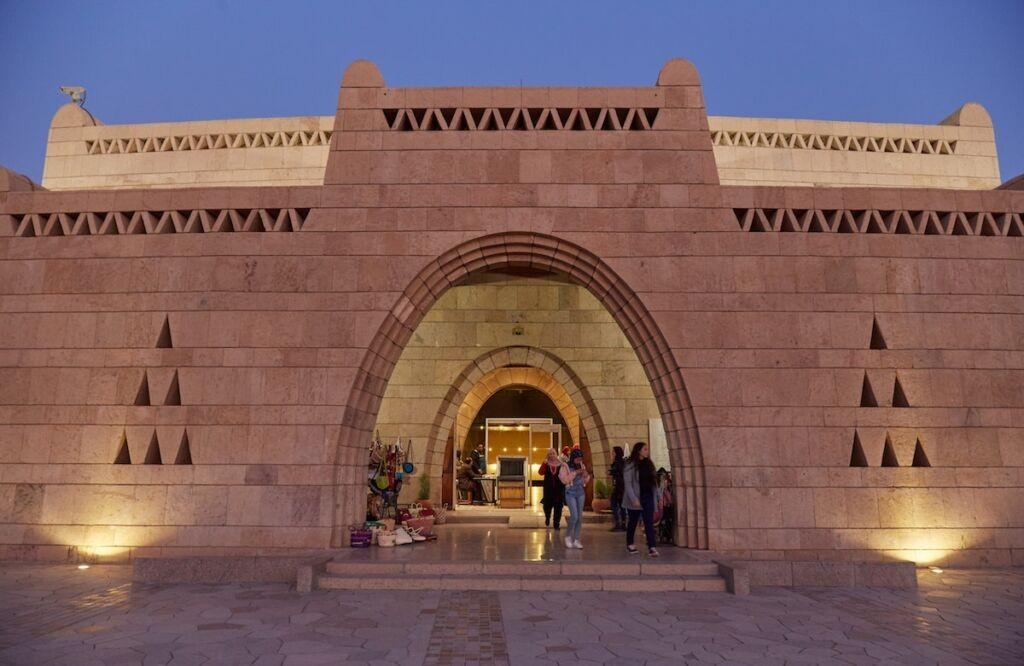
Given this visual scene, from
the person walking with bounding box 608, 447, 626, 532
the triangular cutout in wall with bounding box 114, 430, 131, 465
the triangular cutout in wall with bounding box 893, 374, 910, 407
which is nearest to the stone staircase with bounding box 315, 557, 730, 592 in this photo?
the person walking with bounding box 608, 447, 626, 532

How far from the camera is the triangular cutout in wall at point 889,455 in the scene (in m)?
9.45

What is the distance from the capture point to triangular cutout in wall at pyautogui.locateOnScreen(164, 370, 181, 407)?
9836mm

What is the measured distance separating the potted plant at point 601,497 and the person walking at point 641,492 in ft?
16.7

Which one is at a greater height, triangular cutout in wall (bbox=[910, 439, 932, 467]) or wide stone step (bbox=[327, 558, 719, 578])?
triangular cutout in wall (bbox=[910, 439, 932, 467])

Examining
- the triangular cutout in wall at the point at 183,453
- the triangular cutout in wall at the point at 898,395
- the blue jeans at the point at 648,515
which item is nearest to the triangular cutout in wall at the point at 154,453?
the triangular cutout in wall at the point at 183,453

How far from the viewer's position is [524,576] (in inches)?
313

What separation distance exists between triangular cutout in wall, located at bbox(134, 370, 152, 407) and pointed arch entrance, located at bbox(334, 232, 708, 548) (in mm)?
3204

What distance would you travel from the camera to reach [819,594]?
7504 mm

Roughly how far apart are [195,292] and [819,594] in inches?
389

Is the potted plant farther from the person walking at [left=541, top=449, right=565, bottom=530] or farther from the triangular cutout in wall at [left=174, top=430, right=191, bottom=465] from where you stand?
the triangular cutout in wall at [left=174, top=430, right=191, bottom=465]

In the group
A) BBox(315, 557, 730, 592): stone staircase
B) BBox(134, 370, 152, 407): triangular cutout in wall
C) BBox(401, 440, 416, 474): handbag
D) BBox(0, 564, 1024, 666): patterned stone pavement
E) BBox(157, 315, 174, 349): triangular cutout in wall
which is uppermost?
BBox(157, 315, 174, 349): triangular cutout in wall

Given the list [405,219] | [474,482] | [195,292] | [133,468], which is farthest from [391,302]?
[474,482]

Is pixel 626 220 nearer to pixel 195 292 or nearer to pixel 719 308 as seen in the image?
pixel 719 308

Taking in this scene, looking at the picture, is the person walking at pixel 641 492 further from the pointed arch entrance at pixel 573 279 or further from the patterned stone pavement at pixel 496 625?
the patterned stone pavement at pixel 496 625
